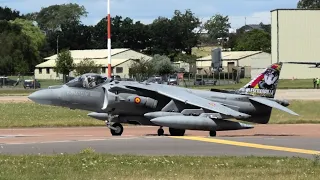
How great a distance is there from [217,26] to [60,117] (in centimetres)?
15547

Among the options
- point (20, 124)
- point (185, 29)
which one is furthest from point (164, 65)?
point (20, 124)

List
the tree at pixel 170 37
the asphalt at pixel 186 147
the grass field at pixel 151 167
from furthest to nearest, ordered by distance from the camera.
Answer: the tree at pixel 170 37, the asphalt at pixel 186 147, the grass field at pixel 151 167

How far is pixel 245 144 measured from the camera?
16.7 meters

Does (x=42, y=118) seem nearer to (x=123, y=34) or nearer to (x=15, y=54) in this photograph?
(x=15, y=54)

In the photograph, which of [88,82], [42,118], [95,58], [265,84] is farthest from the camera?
[95,58]

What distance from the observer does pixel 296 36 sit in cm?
9781

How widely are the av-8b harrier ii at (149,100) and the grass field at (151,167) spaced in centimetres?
931

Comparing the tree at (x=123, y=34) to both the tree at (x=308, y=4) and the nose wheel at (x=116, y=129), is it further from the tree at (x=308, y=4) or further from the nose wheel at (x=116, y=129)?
the nose wheel at (x=116, y=129)

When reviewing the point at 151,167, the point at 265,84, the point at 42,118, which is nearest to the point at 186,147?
the point at 151,167

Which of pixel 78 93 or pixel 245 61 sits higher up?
pixel 245 61

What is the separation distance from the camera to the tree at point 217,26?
18300cm

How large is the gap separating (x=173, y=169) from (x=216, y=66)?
7341 cm

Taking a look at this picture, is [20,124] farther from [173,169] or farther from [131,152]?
[173,169]

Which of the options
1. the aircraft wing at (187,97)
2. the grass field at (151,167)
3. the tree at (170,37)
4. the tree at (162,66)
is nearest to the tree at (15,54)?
the tree at (162,66)
